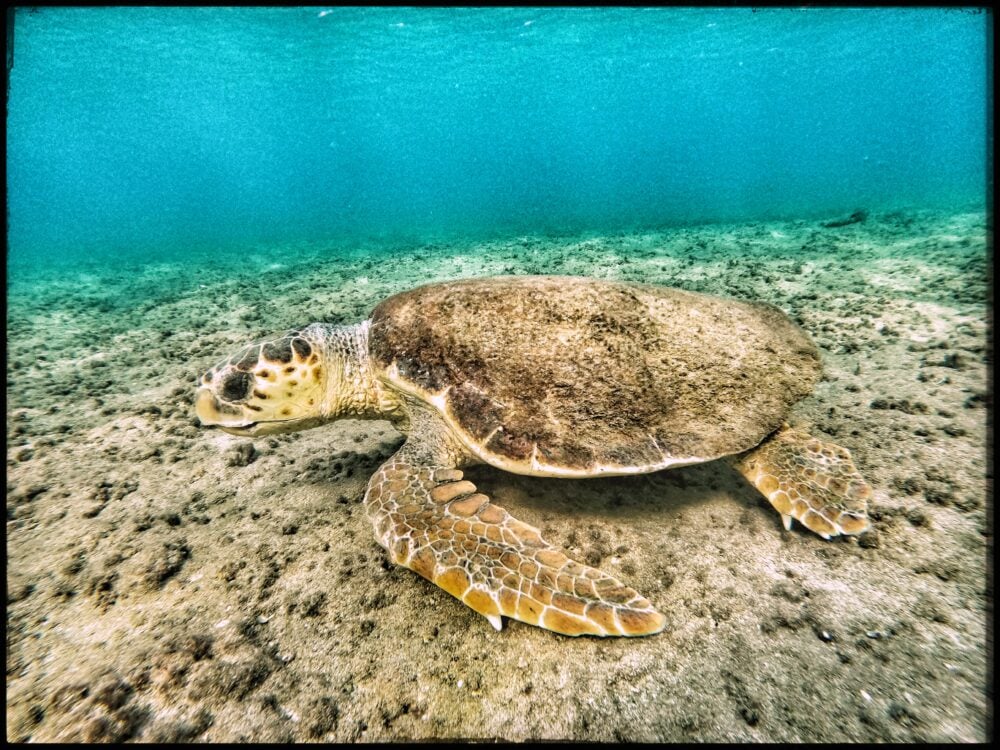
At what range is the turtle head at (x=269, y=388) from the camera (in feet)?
8.16

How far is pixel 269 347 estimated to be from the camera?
2594mm

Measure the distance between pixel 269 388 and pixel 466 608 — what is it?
1.75 metres

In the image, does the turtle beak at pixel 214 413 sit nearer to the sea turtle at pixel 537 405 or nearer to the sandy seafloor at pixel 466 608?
the sea turtle at pixel 537 405

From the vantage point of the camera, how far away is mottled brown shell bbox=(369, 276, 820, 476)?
216cm

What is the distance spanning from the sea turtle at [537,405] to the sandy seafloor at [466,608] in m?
0.21

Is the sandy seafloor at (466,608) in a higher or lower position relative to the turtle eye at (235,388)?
lower

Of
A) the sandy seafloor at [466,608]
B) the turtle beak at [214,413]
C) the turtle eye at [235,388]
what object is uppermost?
the turtle eye at [235,388]

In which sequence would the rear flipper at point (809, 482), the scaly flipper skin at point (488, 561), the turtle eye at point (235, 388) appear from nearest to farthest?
the scaly flipper skin at point (488, 561) → the rear flipper at point (809, 482) → the turtle eye at point (235, 388)

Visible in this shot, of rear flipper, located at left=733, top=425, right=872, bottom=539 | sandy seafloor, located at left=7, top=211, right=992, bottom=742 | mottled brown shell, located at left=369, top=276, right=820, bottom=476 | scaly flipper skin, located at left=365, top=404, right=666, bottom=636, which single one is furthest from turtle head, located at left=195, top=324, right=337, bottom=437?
rear flipper, located at left=733, top=425, right=872, bottom=539

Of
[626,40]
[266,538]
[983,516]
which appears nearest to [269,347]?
[266,538]

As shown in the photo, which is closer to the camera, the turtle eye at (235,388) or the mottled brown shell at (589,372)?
the mottled brown shell at (589,372)

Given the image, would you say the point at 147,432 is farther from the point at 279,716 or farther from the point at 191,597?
the point at 279,716

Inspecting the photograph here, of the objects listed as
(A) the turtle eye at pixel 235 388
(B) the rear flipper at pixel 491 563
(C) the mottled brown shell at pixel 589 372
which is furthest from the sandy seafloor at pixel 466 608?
(A) the turtle eye at pixel 235 388

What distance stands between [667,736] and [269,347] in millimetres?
2786
